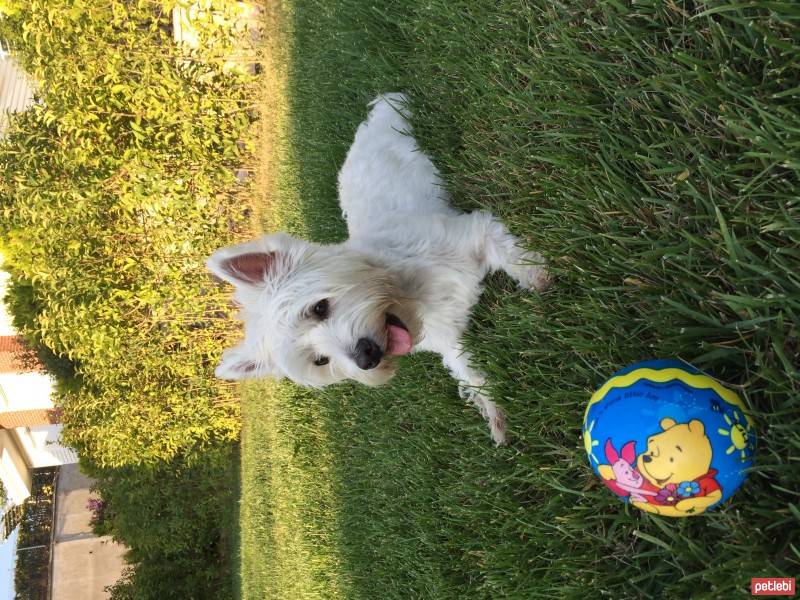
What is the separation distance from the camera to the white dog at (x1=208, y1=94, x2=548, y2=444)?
9.98ft

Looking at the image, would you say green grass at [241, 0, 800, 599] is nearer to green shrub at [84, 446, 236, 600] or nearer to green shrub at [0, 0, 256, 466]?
green shrub at [0, 0, 256, 466]

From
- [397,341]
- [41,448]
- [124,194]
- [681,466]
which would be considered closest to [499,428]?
[397,341]

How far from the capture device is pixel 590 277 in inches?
105

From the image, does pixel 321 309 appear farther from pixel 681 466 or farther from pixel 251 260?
pixel 681 466

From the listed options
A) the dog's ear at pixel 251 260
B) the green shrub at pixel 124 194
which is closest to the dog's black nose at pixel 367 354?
the dog's ear at pixel 251 260

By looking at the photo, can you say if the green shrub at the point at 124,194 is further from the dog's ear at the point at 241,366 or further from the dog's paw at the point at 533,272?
the dog's paw at the point at 533,272

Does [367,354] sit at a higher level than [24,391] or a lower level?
lower

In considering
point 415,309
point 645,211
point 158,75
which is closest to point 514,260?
point 415,309

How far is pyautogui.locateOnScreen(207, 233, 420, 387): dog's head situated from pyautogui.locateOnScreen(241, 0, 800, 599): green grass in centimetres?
68

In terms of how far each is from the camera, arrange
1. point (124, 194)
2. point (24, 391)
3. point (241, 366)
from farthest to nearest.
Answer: point (24, 391) < point (124, 194) < point (241, 366)

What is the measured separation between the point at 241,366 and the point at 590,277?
2044 mm

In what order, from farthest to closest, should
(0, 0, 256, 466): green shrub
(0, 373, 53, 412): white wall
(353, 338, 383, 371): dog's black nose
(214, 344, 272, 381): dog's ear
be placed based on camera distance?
(0, 373, 53, 412): white wall < (0, 0, 256, 466): green shrub < (214, 344, 272, 381): dog's ear < (353, 338, 383, 371): dog's black nose

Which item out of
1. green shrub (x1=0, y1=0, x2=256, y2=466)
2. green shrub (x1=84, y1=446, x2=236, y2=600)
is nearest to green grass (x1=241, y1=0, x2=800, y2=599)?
green shrub (x1=0, y1=0, x2=256, y2=466)

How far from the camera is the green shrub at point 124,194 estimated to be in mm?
8203
